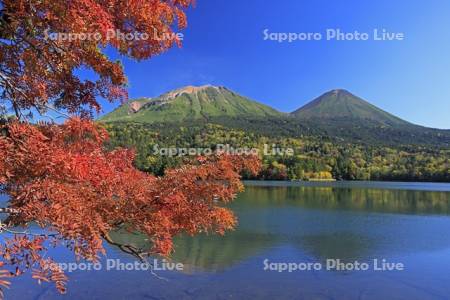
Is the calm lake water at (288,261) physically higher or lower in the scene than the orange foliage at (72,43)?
lower

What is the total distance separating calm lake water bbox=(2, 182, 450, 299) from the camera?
57.4ft

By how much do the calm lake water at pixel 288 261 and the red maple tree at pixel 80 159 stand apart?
13.4 metres

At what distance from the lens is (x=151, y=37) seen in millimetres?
4566

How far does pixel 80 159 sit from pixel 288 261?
21214 millimetres

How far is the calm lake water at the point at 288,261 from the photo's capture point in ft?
57.4

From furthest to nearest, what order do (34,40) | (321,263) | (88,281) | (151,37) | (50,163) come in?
(321,263) < (88,281) < (151,37) < (34,40) < (50,163)

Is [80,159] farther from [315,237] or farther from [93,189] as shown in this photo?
[315,237]

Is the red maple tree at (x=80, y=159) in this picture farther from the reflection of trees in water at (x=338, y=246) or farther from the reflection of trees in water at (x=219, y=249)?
the reflection of trees in water at (x=338, y=246)

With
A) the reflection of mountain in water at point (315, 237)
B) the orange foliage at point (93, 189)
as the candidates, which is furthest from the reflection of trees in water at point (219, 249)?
the orange foliage at point (93, 189)

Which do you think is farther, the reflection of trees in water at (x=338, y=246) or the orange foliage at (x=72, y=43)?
the reflection of trees in water at (x=338, y=246)

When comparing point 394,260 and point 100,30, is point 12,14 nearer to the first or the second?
point 100,30

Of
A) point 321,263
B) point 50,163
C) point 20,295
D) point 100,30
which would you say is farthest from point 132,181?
point 321,263

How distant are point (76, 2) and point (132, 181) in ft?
5.73

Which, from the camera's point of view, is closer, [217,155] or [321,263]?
[217,155]
